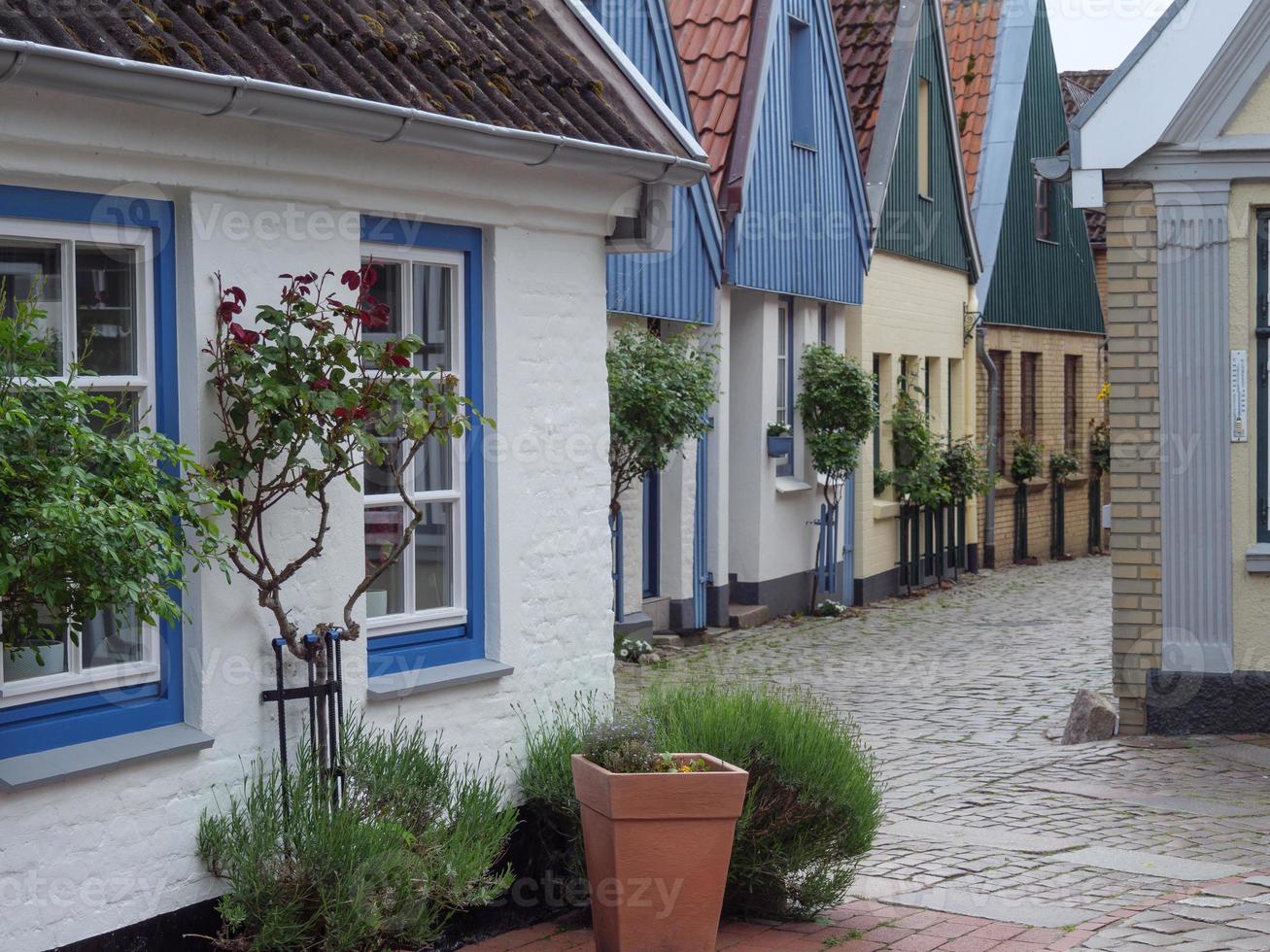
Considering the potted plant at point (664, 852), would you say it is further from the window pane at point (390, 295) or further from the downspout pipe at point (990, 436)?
the downspout pipe at point (990, 436)

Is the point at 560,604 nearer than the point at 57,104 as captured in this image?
No

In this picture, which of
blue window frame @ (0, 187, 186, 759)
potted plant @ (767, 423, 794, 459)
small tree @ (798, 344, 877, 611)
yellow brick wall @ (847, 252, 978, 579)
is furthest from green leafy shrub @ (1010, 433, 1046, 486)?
blue window frame @ (0, 187, 186, 759)

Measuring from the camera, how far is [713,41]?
52.9ft

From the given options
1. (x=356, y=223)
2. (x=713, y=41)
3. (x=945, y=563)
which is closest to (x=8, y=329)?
(x=356, y=223)

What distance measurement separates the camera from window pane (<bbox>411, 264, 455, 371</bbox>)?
20.5ft

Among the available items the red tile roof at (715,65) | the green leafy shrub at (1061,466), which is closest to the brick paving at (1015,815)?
the red tile roof at (715,65)

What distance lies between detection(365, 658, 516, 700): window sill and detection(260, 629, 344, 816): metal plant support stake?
1.10ft

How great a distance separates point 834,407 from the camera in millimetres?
17125

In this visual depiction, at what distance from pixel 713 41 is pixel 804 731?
431 inches

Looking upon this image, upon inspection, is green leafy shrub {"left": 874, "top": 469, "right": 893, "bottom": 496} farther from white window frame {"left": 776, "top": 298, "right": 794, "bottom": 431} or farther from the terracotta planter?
the terracotta planter

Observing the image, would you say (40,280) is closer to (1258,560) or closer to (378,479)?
(378,479)

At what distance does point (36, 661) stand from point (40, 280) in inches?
41.8

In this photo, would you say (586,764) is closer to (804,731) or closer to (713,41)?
(804,731)

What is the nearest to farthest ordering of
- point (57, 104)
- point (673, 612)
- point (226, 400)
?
point (57, 104) → point (226, 400) → point (673, 612)
